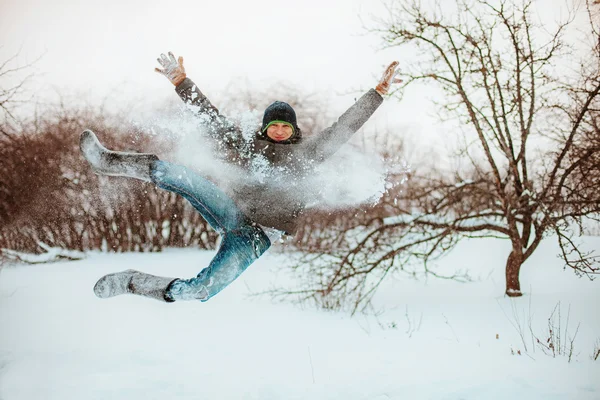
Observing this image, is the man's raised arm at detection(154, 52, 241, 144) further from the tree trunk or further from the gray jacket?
the tree trunk

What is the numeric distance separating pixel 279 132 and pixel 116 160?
3.27 ft

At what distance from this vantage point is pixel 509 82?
16.5 ft

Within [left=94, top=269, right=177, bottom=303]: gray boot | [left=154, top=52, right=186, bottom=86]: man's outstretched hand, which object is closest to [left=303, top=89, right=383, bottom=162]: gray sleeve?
[left=154, top=52, right=186, bottom=86]: man's outstretched hand

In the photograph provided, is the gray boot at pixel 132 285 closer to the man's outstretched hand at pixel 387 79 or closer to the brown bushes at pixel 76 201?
the man's outstretched hand at pixel 387 79

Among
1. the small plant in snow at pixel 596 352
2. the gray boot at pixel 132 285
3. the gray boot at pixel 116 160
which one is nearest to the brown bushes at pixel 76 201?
the gray boot at pixel 116 160

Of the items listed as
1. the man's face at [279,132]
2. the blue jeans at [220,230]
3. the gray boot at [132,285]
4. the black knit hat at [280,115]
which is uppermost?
the black knit hat at [280,115]

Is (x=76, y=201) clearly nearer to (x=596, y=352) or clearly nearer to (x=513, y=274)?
(x=513, y=274)

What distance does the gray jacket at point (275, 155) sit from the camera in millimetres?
2615

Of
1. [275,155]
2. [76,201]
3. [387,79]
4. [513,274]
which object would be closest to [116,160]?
[275,155]

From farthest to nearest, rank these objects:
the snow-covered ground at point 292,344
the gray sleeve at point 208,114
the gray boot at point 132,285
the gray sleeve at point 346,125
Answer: the snow-covered ground at point 292,344, the gray sleeve at point 346,125, the gray sleeve at point 208,114, the gray boot at point 132,285

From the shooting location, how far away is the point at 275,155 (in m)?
2.64

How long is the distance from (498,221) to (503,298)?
3.58 ft

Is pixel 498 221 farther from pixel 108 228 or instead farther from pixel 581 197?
pixel 108 228

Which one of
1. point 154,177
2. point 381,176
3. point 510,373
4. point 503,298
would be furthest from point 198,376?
point 503,298
